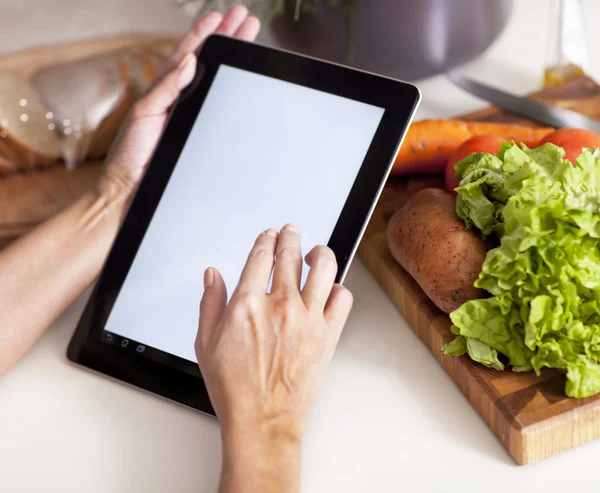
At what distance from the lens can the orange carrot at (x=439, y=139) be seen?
0.99 metres

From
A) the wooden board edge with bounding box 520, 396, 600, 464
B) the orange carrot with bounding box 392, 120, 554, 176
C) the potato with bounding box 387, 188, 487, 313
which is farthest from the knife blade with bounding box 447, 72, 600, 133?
the wooden board edge with bounding box 520, 396, 600, 464

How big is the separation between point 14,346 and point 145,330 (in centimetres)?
17

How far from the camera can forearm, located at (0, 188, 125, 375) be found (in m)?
0.88

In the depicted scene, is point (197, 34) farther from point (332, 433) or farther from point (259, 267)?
point (332, 433)

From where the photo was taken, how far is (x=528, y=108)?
108cm

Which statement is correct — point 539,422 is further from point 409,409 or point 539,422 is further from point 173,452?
point 173,452

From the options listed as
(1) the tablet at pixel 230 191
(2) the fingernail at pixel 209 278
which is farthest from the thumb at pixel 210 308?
(1) the tablet at pixel 230 191

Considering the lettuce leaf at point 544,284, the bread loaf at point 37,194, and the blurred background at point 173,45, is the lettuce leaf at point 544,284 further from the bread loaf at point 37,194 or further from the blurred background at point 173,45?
the bread loaf at point 37,194

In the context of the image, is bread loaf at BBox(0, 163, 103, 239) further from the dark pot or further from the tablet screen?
the dark pot

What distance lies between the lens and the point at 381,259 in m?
0.91

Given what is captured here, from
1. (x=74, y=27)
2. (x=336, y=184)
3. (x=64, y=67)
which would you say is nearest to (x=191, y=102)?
(x=336, y=184)

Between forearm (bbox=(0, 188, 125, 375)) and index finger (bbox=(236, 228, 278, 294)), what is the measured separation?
0.35m

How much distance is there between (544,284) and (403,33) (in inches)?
22.4

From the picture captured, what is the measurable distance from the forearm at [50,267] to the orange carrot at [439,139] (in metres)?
0.41
